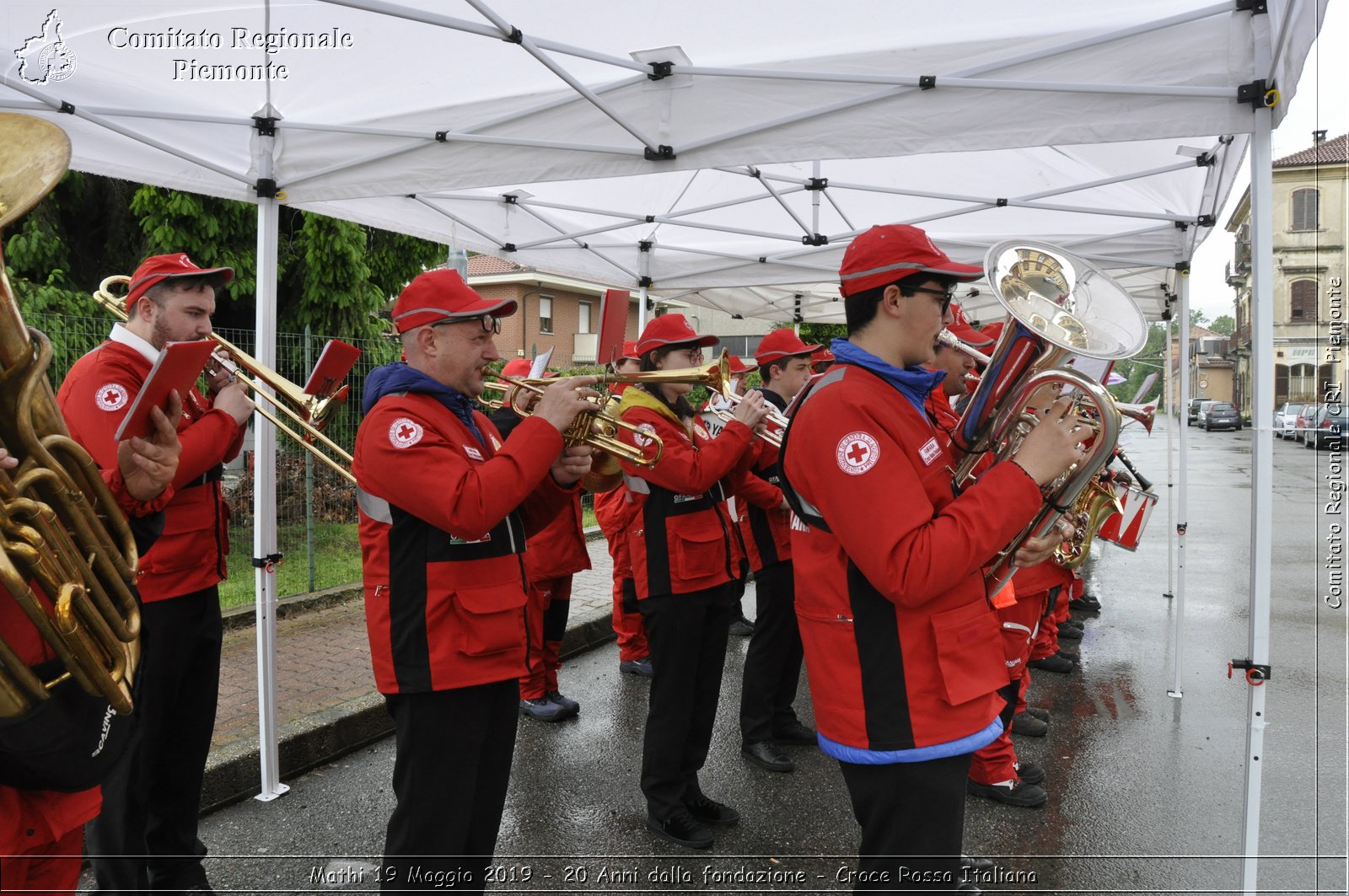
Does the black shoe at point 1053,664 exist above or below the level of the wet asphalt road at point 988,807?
above

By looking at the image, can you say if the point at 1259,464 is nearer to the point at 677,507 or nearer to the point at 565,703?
the point at 677,507

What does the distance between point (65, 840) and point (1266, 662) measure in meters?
3.56

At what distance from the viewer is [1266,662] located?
9.90ft

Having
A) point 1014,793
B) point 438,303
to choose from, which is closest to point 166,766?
point 438,303

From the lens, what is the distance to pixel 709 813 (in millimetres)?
3893

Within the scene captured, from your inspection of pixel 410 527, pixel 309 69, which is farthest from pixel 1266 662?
pixel 309 69

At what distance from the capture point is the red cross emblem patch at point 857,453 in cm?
204

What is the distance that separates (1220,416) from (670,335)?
4446 centimetres

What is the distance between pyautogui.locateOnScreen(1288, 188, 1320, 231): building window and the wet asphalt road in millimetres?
1874

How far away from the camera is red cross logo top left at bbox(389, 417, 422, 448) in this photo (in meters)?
2.45

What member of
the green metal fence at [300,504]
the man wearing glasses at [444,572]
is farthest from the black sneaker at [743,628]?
the man wearing glasses at [444,572]

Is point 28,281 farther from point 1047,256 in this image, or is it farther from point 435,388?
point 1047,256

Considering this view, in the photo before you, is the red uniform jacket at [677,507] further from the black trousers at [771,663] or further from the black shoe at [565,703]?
the black shoe at [565,703]

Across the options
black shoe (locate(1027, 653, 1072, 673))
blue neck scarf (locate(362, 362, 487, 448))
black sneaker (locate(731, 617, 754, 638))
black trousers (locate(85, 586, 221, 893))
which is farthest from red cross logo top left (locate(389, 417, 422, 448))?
black shoe (locate(1027, 653, 1072, 673))
